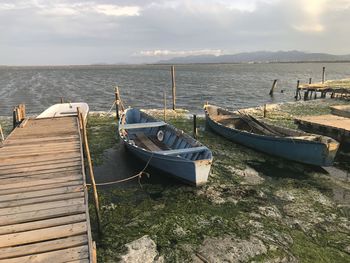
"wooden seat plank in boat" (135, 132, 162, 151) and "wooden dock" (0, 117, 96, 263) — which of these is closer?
"wooden dock" (0, 117, 96, 263)

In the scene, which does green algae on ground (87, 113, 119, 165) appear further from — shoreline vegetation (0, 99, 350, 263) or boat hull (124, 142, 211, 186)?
boat hull (124, 142, 211, 186)

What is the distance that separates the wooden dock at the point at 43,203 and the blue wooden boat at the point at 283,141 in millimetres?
10283

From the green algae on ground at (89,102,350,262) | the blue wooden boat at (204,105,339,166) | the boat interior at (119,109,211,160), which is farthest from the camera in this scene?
the blue wooden boat at (204,105,339,166)

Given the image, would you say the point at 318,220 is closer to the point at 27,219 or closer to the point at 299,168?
the point at 299,168

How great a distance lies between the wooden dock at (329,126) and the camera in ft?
58.3

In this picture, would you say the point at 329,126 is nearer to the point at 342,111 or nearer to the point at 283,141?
the point at 283,141

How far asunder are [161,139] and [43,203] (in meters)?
11.0

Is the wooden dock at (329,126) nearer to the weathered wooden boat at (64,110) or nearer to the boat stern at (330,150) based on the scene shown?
the boat stern at (330,150)

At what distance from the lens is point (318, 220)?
36.4 ft

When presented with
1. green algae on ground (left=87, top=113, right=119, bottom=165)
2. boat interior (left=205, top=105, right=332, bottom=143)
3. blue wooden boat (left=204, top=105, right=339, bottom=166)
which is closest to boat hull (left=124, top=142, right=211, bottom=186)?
green algae on ground (left=87, top=113, right=119, bottom=165)

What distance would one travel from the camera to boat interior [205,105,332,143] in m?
16.8

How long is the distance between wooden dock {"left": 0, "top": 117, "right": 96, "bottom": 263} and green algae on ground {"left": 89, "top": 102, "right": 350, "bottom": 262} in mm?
2279

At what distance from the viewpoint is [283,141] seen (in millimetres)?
16766

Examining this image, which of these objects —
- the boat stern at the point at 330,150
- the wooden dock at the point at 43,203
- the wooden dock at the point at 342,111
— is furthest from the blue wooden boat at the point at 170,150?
the wooden dock at the point at 342,111
